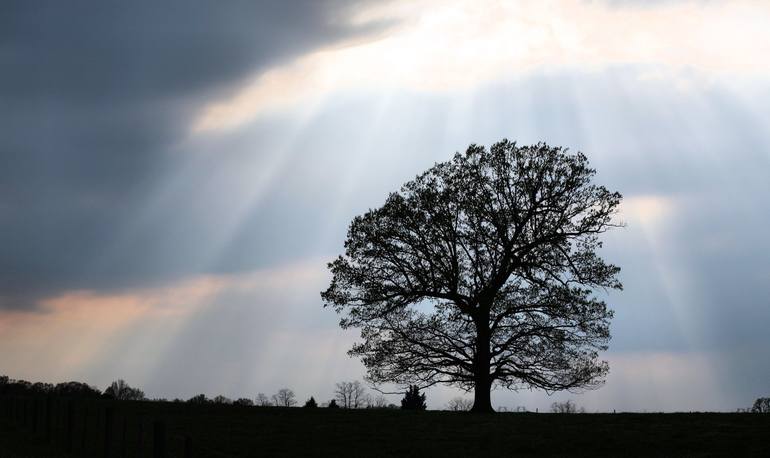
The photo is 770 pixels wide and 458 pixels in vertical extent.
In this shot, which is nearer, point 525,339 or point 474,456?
point 474,456

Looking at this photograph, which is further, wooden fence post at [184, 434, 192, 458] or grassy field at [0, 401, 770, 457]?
grassy field at [0, 401, 770, 457]

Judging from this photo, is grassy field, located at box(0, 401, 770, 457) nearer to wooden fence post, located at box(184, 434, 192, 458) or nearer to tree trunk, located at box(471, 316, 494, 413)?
tree trunk, located at box(471, 316, 494, 413)

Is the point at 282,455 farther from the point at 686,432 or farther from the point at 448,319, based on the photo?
the point at 448,319

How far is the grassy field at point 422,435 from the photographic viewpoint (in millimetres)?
21969

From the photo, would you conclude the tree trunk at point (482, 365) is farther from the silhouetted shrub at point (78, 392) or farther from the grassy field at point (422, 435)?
the silhouetted shrub at point (78, 392)

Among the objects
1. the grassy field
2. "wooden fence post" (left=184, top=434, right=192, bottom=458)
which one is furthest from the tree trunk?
"wooden fence post" (left=184, top=434, right=192, bottom=458)

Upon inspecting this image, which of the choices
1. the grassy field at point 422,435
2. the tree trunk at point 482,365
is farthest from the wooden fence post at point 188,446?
the tree trunk at point 482,365

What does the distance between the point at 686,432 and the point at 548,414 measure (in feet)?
33.5

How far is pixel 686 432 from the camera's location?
23938 mm

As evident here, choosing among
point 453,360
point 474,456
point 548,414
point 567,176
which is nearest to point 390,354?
point 453,360

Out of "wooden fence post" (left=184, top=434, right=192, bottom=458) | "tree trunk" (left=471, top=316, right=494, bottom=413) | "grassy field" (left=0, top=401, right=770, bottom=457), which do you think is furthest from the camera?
"tree trunk" (left=471, top=316, right=494, bottom=413)

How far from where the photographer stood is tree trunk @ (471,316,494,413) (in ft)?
123

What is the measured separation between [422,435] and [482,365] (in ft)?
37.0

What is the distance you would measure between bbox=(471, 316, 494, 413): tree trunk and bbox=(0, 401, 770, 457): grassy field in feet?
10.7
